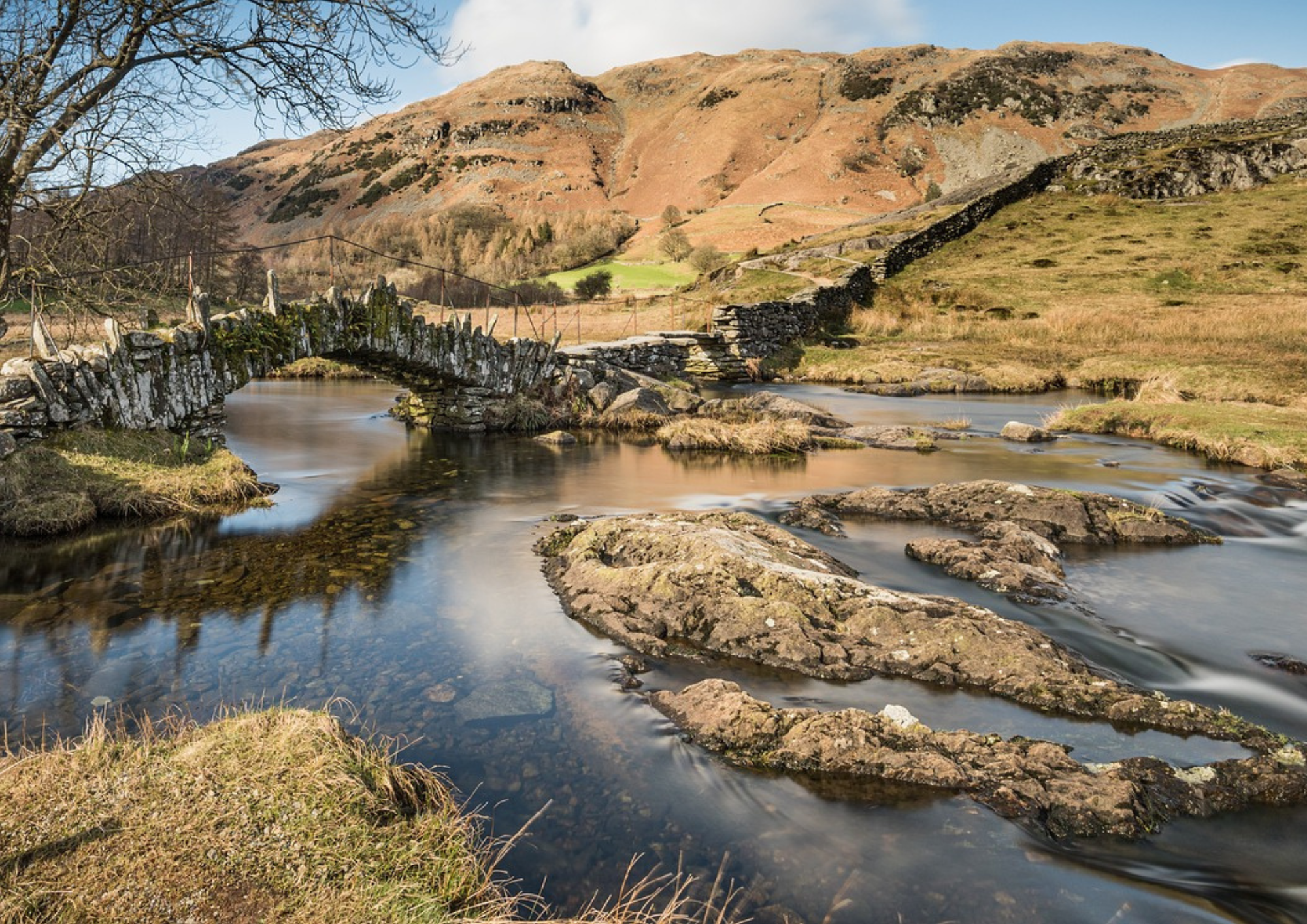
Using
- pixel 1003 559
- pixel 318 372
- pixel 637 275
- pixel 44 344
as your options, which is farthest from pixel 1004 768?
pixel 637 275

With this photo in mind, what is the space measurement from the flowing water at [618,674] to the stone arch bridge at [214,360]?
2.22 meters

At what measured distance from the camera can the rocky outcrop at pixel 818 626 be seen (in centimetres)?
607

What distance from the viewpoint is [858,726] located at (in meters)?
5.38

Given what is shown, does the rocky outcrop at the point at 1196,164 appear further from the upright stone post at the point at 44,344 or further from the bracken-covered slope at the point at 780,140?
the upright stone post at the point at 44,344

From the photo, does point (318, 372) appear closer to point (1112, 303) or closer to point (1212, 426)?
point (1212, 426)

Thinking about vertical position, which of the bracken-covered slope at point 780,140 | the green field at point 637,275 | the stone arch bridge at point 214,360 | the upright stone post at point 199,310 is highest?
the bracken-covered slope at point 780,140

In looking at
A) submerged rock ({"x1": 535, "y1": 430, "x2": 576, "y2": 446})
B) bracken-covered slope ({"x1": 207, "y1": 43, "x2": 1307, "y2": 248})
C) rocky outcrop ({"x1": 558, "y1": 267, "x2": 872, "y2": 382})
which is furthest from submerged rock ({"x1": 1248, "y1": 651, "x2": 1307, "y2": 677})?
bracken-covered slope ({"x1": 207, "y1": 43, "x2": 1307, "y2": 248})

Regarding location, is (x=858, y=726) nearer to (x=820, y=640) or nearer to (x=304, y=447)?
(x=820, y=640)

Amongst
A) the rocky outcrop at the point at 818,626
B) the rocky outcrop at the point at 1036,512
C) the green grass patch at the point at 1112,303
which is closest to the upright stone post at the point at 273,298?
the rocky outcrop at the point at 818,626

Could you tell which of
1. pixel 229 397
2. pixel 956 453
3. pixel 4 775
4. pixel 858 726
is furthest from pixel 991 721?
pixel 229 397

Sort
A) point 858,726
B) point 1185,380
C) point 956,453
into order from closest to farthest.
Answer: point 858,726 → point 956,453 → point 1185,380

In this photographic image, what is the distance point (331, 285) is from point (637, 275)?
141 feet

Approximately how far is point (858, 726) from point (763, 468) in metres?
11.6

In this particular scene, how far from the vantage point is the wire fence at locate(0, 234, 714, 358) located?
33.2 feet
